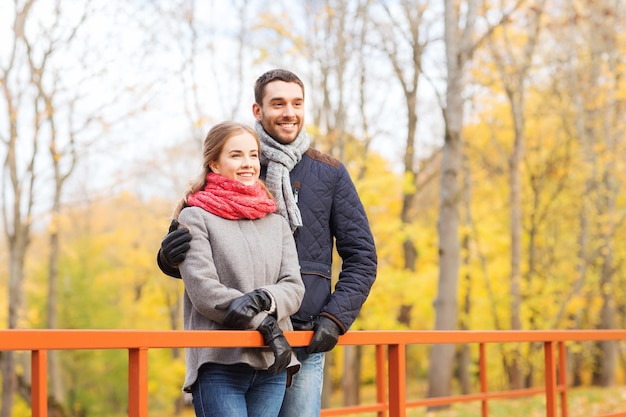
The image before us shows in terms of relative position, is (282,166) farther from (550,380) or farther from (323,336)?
(550,380)

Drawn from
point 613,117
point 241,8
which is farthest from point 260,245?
point 613,117

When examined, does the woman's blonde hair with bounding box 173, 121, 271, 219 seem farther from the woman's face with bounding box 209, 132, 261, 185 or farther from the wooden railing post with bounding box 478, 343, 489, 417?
the wooden railing post with bounding box 478, 343, 489, 417

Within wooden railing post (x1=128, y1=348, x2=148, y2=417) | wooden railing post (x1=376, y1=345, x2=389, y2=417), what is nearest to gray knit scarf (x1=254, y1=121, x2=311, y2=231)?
wooden railing post (x1=128, y1=348, x2=148, y2=417)

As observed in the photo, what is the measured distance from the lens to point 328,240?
3127 millimetres

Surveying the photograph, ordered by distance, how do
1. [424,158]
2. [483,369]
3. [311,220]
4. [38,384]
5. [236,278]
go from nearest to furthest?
[38,384] → [236,278] → [311,220] → [483,369] → [424,158]

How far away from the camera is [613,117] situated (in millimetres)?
19656

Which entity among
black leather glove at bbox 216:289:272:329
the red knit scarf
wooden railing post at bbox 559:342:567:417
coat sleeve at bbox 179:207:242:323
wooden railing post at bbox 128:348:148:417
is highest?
the red knit scarf

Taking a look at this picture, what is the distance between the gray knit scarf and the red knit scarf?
0.16 m

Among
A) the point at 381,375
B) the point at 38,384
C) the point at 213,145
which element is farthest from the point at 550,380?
the point at 38,384

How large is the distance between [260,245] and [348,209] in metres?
0.53

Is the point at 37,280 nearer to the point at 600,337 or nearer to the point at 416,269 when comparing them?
the point at 416,269

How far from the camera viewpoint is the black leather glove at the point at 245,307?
2574 millimetres

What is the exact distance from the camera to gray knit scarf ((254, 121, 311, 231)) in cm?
296

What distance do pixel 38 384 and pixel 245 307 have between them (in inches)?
25.8
